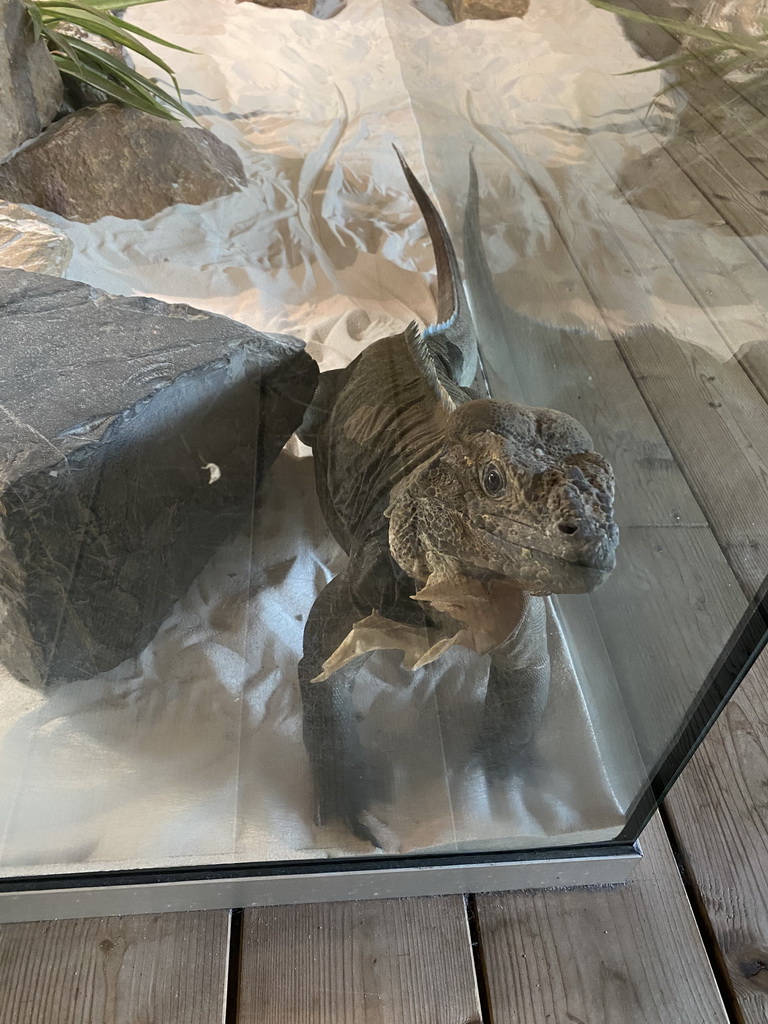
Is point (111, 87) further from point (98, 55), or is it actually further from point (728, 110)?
Result: point (728, 110)

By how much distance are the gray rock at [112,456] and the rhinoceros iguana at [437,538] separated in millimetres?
177

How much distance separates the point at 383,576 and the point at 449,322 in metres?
0.77

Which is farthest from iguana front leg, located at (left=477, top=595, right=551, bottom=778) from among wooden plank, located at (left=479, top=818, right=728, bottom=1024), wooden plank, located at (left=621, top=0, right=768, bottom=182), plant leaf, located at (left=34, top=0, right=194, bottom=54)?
plant leaf, located at (left=34, top=0, right=194, bottom=54)

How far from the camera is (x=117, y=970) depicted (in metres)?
0.93

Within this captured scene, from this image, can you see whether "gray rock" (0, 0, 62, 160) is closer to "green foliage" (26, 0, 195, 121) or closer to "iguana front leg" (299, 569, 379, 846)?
"green foliage" (26, 0, 195, 121)

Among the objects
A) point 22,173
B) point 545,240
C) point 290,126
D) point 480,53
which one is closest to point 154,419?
point 545,240

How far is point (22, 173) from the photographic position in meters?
1.96

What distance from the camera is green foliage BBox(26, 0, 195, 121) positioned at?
210cm

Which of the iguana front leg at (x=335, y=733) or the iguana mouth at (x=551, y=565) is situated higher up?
the iguana mouth at (x=551, y=565)

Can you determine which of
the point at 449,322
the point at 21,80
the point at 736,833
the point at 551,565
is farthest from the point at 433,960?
the point at 21,80

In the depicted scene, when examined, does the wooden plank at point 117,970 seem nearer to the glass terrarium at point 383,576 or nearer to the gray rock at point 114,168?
the glass terrarium at point 383,576

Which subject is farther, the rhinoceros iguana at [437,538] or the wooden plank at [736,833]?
the wooden plank at [736,833]

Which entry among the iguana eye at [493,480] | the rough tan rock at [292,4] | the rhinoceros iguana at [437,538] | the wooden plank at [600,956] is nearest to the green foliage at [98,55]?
the rough tan rock at [292,4]

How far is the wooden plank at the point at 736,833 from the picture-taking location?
933 millimetres
